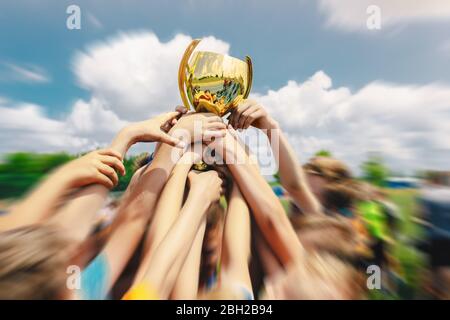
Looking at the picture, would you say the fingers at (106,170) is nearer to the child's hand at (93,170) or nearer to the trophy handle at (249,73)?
the child's hand at (93,170)

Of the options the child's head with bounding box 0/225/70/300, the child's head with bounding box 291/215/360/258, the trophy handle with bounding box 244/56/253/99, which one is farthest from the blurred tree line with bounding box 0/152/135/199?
the child's head with bounding box 291/215/360/258

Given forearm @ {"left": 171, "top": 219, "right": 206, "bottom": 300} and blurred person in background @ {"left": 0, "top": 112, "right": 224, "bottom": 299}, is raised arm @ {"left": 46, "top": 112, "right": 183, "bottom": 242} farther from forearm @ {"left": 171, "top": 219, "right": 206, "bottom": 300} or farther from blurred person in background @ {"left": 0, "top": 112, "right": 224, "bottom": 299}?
forearm @ {"left": 171, "top": 219, "right": 206, "bottom": 300}

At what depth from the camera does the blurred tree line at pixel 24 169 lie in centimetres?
127

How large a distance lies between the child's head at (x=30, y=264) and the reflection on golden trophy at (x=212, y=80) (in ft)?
2.25

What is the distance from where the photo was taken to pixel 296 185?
1340 mm

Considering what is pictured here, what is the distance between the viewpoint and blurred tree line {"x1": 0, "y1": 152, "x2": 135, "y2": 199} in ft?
4.16

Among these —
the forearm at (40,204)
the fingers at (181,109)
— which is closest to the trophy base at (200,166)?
the fingers at (181,109)

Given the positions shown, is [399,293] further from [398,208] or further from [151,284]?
[151,284]

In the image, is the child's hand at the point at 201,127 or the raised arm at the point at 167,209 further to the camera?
the child's hand at the point at 201,127

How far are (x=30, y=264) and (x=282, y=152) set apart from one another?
904mm

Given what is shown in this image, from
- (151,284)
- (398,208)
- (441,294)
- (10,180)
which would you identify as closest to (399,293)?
(441,294)

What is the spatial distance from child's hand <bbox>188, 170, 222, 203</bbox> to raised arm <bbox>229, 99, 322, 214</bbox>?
228mm

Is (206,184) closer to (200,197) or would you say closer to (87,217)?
(200,197)
